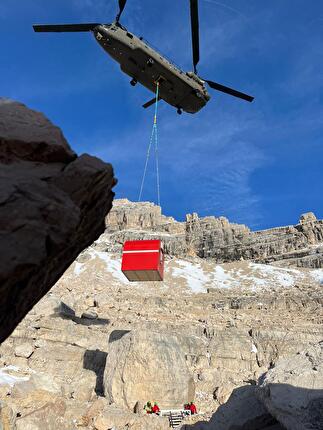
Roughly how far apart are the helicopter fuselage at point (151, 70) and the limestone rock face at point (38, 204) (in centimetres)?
939

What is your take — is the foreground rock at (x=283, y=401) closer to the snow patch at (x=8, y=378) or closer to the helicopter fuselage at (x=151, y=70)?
the snow patch at (x=8, y=378)

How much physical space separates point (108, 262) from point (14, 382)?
131 ft

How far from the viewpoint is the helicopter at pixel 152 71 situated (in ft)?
40.2

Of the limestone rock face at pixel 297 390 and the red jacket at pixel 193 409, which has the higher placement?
the limestone rock face at pixel 297 390

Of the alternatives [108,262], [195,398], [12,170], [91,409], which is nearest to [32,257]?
[12,170]

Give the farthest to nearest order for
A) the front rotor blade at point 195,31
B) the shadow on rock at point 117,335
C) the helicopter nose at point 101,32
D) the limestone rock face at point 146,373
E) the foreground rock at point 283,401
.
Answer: the shadow on rock at point 117,335 < the limestone rock face at point 146,373 < the helicopter nose at point 101,32 < the foreground rock at point 283,401 < the front rotor blade at point 195,31

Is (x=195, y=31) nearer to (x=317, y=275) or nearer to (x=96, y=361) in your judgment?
(x=96, y=361)

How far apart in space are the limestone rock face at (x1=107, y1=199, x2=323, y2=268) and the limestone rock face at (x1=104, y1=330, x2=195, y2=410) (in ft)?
188

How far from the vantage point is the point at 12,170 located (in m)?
3.26

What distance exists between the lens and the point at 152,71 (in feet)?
42.4

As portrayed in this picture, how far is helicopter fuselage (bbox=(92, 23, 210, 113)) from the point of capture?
1233 cm

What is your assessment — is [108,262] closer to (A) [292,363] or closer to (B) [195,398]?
(B) [195,398]

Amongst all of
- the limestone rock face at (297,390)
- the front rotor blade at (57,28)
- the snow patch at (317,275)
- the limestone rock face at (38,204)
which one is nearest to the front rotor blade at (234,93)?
the front rotor blade at (57,28)

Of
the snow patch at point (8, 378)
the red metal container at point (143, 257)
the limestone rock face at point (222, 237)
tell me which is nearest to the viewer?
the red metal container at point (143, 257)
